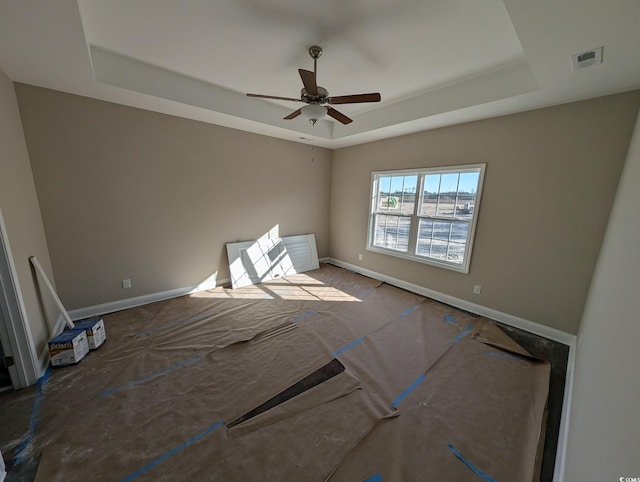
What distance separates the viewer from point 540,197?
2742mm

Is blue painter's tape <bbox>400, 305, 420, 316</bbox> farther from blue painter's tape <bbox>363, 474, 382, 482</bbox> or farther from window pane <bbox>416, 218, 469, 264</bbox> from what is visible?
blue painter's tape <bbox>363, 474, 382, 482</bbox>

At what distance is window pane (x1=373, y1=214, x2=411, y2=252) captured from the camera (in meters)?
4.18

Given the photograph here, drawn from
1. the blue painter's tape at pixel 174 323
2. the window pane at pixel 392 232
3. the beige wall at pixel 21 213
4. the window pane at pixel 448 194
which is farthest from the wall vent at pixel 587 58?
the beige wall at pixel 21 213

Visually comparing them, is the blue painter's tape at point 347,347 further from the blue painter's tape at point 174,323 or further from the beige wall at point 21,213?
the beige wall at point 21,213

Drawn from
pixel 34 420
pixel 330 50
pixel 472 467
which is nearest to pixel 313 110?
pixel 330 50

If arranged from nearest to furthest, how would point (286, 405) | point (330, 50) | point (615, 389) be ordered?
point (615, 389), point (286, 405), point (330, 50)

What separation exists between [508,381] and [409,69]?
3.25 meters

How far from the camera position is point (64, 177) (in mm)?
2705

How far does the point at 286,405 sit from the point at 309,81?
2660 mm

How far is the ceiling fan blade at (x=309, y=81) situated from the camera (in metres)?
1.89

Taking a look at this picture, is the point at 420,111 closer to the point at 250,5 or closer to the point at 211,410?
the point at 250,5

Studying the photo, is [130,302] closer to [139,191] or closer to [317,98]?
[139,191]

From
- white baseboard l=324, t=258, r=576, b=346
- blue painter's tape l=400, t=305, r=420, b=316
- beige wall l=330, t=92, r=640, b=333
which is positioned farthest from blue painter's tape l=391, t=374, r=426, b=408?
beige wall l=330, t=92, r=640, b=333

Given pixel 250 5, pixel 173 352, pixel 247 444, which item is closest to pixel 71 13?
pixel 250 5
